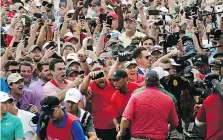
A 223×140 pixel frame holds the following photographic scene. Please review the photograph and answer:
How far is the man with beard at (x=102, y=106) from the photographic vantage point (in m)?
14.7

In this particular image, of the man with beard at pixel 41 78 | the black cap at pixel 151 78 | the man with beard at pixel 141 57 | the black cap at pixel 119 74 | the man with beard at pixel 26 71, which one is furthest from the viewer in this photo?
the man with beard at pixel 141 57

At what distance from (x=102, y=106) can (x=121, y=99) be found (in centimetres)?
84

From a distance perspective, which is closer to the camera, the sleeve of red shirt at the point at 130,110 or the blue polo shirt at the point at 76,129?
the blue polo shirt at the point at 76,129

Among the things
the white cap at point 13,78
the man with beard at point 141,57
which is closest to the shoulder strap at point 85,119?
the white cap at point 13,78

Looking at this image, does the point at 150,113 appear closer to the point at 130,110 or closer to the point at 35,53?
the point at 130,110

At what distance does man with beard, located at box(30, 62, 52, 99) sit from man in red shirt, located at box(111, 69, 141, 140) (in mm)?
1220

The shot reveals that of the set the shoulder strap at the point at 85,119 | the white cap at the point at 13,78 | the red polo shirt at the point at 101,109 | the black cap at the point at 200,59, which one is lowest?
the red polo shirt at the point at 101,109

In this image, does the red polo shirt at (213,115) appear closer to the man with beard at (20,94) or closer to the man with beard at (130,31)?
the man with beard at (20,94)

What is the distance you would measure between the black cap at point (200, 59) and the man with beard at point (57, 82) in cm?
319

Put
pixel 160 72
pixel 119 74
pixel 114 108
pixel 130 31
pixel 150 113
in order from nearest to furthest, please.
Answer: pixel 150 113, pixel 119 74, pixel 114 108, pixel 160 72, pixel 130 31

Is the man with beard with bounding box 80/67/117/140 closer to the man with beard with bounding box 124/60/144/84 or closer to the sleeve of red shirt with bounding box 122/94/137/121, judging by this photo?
the man with beard with bounding box 124/60/144/84

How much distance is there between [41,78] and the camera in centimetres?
1462

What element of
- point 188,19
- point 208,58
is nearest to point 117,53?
point 208,58

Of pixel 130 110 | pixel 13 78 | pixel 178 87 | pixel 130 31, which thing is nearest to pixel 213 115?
pixel 130 110
